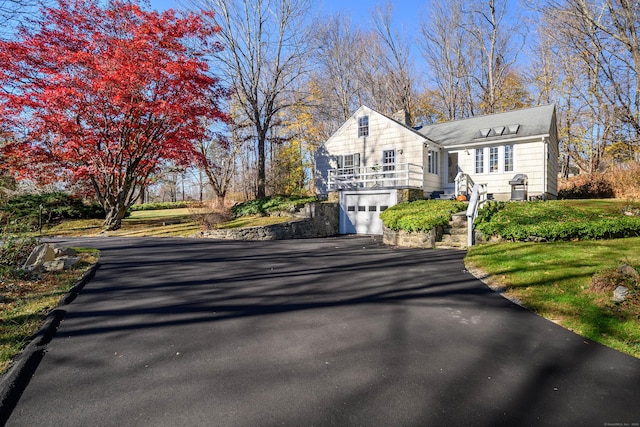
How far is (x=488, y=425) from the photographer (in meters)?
2.11

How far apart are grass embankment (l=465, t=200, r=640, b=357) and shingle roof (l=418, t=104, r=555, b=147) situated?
5725 millimetres

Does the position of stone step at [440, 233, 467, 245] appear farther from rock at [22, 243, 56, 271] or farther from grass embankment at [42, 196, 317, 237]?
rock at [22, 243, 56, 271]

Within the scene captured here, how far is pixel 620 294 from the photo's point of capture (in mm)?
4098

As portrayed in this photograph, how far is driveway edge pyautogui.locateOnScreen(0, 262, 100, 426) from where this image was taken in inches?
92.8

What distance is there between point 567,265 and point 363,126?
14489 mm

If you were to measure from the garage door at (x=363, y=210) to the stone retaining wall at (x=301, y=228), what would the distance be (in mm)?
464

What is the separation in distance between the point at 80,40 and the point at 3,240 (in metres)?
12.3

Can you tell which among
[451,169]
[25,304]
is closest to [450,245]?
[451,169]

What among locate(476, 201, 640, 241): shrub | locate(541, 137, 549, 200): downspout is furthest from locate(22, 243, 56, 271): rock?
locate(541, 137, 549, 200): downspout

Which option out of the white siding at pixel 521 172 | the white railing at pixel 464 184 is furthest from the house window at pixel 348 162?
the white siding at pixel 521 172

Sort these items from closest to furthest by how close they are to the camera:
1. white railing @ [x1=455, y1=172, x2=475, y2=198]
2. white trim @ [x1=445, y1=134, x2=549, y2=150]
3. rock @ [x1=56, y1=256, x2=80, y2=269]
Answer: rock @ [x1=56, y1=256, x2=80, y2=269] < white trim @ [x1=445, y1=134, x2=549, y2=150] < white railing @ [x1=455, y1=172, x2=475, y2=198]

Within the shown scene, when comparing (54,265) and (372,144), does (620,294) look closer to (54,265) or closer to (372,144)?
(54,265)

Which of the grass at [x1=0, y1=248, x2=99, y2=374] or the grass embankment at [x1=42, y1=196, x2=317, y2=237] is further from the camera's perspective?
the grass embankment at [x1=42, y1=196, x2=317, y2=237]

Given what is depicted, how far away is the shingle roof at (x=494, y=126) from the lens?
1540cm
